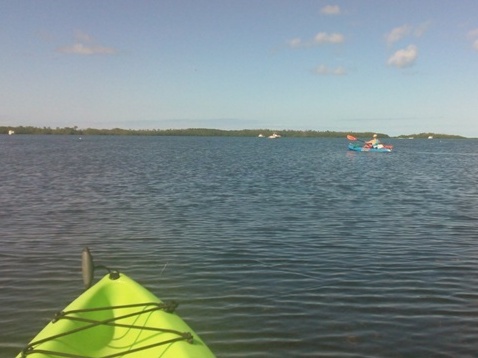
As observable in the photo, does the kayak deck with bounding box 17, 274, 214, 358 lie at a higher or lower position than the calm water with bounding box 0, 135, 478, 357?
higher

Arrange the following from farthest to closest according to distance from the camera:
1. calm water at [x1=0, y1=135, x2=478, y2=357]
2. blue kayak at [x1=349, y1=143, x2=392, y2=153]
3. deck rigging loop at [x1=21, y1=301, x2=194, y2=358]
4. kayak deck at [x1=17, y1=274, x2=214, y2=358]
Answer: blue kayak at [x1=349, y1=143, x2=392, y2=153], calm water at [x1=0, y1=135, x2=478, y2=357], kayak deck at [x1=17, y1=274, x2=214, y2=358], deck rigging loop at [x1=21, y1=301, x2=194, y2=358]

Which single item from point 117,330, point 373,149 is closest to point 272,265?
point 117,330

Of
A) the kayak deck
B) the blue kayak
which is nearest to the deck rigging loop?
the kayak deck

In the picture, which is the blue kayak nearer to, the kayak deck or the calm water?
the calm water

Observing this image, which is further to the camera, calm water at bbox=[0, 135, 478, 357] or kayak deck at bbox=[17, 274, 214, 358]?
calm water at bbox=[0, 135, 478, 357]

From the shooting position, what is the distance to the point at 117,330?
6922mm

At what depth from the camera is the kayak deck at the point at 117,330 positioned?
19.8 ft

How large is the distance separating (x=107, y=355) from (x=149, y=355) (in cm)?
65

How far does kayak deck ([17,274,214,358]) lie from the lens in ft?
19.8

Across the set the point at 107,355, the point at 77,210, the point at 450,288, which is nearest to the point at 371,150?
the point at 77,210

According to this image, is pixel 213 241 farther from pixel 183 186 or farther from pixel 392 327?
pixel 183 186

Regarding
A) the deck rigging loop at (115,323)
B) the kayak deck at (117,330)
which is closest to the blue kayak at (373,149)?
the kayak deck at (117,330)

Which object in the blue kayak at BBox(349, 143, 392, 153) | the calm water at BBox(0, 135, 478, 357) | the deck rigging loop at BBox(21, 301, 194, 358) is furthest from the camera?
the blue kayak at BBox(349, 143, 392, 153)

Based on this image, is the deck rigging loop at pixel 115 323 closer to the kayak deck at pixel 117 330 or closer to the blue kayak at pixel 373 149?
the kayak deck at pixel 117 330
